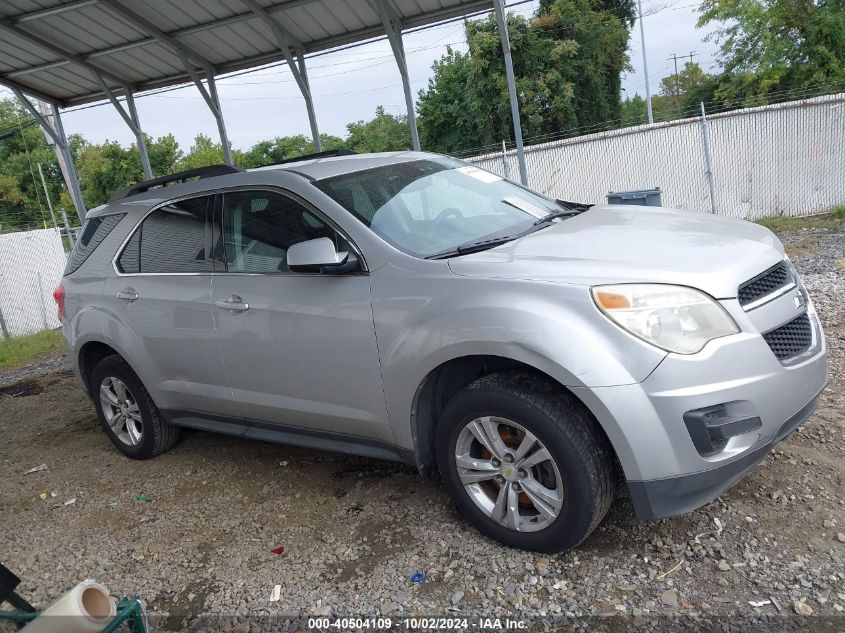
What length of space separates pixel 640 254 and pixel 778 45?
28209mm

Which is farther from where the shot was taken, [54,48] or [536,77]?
[536,77]

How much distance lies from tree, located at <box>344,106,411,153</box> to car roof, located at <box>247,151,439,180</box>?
109ft

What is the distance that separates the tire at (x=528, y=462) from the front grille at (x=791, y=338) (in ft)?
2.54

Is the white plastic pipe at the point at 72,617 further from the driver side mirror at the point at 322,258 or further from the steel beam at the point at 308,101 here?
the steel beam at the point at 308,101

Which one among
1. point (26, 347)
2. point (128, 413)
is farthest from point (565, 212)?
point (26, 347)

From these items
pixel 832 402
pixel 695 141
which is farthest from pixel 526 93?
pixel 832 402

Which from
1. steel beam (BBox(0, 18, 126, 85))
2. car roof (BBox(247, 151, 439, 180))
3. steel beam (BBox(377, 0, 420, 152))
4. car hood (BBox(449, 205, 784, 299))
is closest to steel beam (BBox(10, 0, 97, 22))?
steel beam (BBox(0, 18, 126, 85))

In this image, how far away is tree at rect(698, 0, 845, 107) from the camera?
2433 centimetres

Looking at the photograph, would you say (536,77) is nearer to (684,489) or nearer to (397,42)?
(397,42)

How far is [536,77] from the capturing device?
3061 cm

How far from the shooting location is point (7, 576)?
227cm

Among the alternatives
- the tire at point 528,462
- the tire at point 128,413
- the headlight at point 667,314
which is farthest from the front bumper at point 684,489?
the tire at point 128,413

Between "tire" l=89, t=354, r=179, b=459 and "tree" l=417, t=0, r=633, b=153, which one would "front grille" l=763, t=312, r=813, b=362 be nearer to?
"tire" l=89, t=354, r=179, b=459

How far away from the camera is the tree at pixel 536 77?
2992 cm
